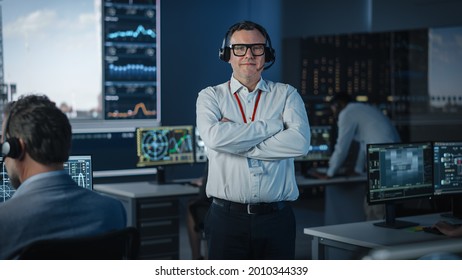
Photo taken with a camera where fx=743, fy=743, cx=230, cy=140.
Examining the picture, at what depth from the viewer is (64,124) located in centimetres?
214

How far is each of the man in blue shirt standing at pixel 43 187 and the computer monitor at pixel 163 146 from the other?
11.7ft

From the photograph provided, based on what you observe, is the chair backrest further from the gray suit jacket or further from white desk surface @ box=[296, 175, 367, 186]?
white desk surface @ box=[296, 175, 367, 186]

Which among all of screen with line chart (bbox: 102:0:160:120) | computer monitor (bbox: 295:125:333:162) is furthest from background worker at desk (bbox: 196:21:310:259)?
screen with line chart (bbox: 102:0:160:120)

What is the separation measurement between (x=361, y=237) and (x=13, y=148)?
6.41ft

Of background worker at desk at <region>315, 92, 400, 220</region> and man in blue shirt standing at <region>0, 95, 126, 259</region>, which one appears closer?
man in blue shirt standing at <region>0, 95, 126, 259</region>

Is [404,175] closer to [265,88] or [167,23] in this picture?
[265,88]

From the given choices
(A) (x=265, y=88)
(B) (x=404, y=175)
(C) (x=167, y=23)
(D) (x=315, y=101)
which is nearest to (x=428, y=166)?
(B) (x=404, y=175)

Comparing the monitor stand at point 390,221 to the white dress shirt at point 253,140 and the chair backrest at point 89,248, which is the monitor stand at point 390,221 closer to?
the white dress shirt at point 253,140

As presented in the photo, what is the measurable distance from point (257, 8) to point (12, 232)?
17.1 ft

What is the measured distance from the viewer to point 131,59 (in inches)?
290

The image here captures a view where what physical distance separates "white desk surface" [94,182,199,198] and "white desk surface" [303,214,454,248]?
71.8 inches

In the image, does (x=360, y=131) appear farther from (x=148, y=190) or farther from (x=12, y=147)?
(x=12, y=147)

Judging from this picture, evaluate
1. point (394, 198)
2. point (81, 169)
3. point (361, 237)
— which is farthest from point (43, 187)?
point (394, 198)

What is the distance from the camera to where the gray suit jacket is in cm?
201
